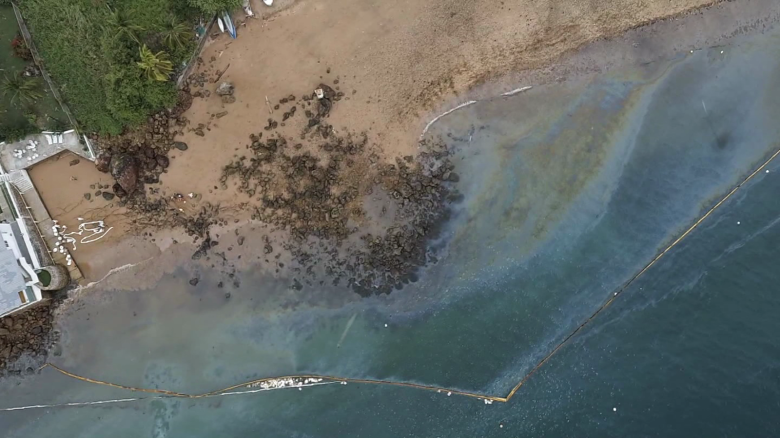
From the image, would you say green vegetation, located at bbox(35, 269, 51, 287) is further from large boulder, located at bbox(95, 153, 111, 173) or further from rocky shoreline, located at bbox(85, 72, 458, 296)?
large boulder, located at bbox(95, 153, 111, 173)

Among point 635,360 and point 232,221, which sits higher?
point 232,221

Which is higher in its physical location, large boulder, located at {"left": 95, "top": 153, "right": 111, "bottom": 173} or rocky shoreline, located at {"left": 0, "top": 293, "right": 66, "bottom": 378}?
large boulder, located at {"left": 95, "top": 153, "right": 111, "bottom": 173}

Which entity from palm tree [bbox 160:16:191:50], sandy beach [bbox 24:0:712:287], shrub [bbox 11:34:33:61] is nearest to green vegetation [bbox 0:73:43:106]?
shrub [bbox 11:34:33:61]

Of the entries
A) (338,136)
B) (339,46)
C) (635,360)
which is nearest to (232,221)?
(338,136)

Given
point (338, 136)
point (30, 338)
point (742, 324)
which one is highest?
point (338, 136)

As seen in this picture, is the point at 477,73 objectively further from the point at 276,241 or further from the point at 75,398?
the point at 75,398
